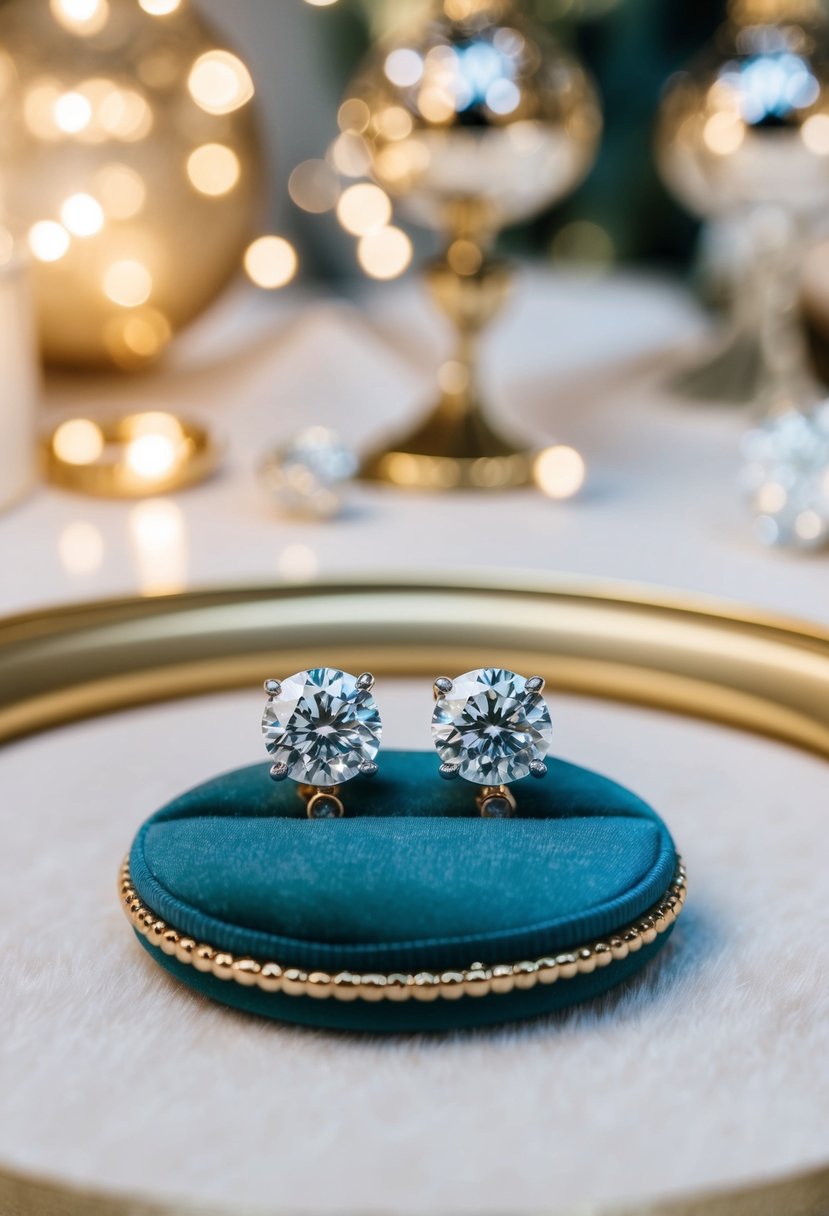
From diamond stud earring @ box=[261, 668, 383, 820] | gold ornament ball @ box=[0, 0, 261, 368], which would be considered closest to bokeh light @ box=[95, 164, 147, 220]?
gold ornament ball @ box=[0, 0, 261, 368]

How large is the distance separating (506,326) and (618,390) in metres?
0.15

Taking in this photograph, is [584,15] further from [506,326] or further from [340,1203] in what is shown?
[340,1203]

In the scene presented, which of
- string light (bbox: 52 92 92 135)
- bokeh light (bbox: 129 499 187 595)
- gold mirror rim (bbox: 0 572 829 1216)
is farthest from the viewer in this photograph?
string light (bbox: 52 92 92 135)

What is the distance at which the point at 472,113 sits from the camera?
0.54 m

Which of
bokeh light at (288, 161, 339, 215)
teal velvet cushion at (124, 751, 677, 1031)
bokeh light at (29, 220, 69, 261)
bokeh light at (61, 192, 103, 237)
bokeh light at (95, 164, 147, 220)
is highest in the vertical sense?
bokeh light at (288, 161, 339, 215)

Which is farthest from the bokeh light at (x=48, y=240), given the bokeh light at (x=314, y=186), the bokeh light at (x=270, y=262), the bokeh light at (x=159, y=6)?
the bokeh light at (x=314, y=186)

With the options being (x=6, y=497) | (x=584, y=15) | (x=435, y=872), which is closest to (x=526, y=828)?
(x=435, y=872)

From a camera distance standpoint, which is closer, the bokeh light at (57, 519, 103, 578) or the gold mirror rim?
the gold mirror rim

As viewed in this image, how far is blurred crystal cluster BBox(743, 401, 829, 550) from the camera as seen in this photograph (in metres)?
0.51

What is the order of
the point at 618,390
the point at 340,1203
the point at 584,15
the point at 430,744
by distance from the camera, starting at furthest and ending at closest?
the point at 584,15
the point at 618,390
the point at 430,744
the point at 340,1203

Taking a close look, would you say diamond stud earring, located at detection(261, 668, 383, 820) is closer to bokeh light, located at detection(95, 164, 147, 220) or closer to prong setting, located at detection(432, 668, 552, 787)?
prong setting, located at detection(432, 668, 552, 787)

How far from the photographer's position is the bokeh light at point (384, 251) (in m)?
0.97

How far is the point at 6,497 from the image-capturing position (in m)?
0.56

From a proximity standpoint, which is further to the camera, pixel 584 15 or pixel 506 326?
pixel 584 15
